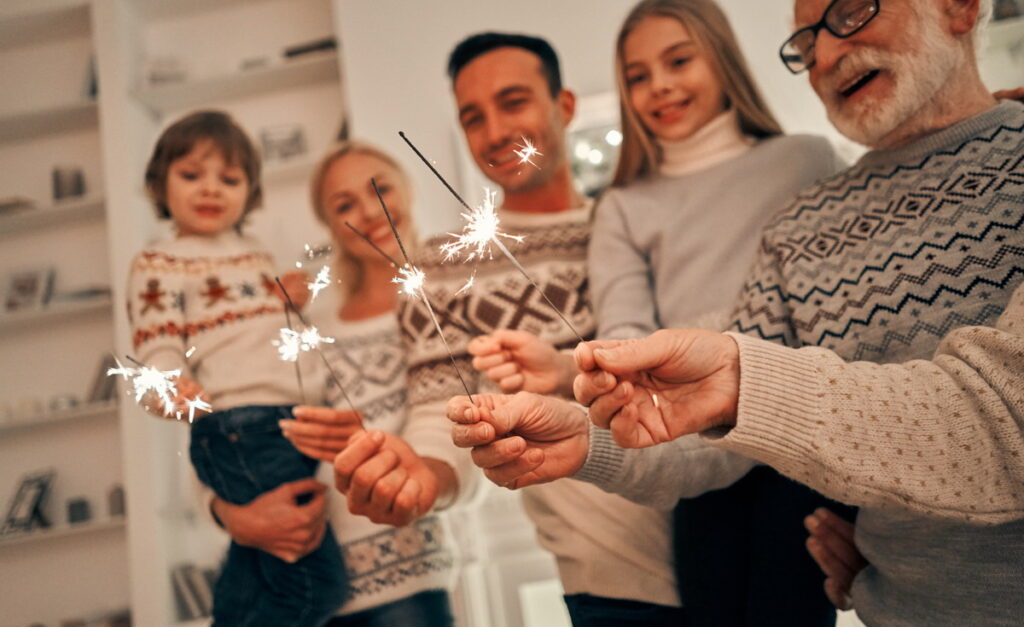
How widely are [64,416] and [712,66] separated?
1.10 meters

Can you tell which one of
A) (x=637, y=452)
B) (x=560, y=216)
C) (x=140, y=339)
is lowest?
(x=637, y=452)

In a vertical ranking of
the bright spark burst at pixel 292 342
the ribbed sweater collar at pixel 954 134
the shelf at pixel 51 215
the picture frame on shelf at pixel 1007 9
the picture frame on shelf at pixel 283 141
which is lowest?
the bright spark burst at pixel 292 342

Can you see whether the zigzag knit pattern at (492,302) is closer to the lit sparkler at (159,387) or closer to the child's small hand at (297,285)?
the child's small hand at (297,285)

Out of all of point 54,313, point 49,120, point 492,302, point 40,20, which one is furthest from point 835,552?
point 40,20

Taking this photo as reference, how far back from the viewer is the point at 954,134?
2.29ft

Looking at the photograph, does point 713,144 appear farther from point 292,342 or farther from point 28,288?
point 28,288

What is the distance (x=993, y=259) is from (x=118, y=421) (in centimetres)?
122

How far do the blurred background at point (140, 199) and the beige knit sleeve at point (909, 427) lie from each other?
1.64 ft

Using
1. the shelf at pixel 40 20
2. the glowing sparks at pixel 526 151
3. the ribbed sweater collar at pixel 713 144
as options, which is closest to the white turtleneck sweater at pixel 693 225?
the ribbed sweater collar at pixel 713 144

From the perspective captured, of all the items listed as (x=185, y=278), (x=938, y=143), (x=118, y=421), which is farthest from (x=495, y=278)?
(x=118, y=421)

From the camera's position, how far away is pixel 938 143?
2.33 ft

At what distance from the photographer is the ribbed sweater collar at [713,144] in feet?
2.95

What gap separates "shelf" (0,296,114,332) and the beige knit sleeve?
1032 mm

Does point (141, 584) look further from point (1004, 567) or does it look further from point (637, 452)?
point (1004, 567)
